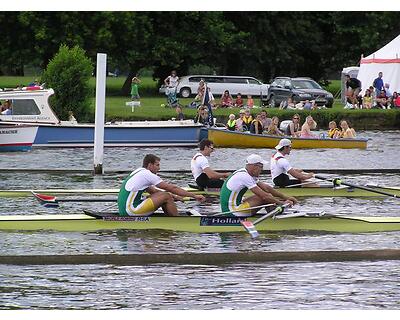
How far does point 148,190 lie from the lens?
18188 millimetres

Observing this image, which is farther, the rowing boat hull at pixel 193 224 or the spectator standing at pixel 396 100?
the spectator standing at pixel 396 100

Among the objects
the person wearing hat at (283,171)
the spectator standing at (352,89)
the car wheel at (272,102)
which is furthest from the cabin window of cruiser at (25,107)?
the spectator standing at (352,89)

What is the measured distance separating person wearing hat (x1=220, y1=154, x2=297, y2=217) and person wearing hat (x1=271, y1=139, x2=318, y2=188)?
9.41ft

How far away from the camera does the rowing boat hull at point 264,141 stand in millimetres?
35156

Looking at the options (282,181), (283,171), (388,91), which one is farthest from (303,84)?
(283,171)

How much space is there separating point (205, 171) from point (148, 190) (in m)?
4.08

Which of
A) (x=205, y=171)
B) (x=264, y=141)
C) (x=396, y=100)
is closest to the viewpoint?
(x=205, y=171)

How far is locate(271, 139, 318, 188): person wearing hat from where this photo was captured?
21.4 metres

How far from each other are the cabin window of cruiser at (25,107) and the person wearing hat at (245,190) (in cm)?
1953

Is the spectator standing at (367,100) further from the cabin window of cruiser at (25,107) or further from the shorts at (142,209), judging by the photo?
the shorts at (142,209)

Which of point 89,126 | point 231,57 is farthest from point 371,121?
point 231,57

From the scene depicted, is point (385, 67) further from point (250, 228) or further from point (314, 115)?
point (250, 228)

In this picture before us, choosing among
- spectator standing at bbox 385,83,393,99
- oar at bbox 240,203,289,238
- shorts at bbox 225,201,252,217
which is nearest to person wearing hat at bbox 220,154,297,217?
shorts at bbox 225,201,252,217

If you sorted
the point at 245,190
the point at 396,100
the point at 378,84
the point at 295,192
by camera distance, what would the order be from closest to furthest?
the point at 245,190, the point at 295,192, the point at 378,84, the point at 396,100
